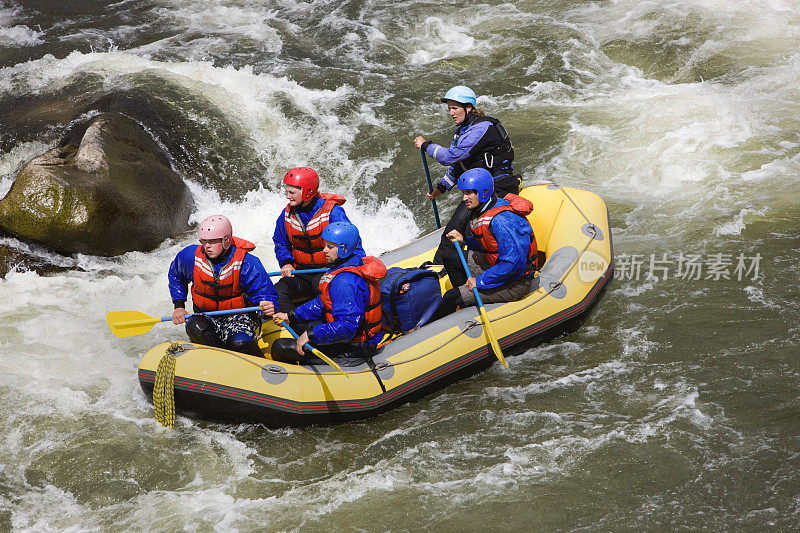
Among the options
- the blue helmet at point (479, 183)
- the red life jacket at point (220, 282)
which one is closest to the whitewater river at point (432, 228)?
the red life jacket at point (220, 282)

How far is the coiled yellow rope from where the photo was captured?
4.59 meters

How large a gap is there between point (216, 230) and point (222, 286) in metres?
0.42

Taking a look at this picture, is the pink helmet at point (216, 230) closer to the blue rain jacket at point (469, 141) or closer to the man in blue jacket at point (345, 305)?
the man in blue jacket at point (345, 305)

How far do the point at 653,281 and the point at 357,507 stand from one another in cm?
335

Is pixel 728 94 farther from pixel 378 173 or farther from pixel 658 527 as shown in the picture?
pixel 658 527

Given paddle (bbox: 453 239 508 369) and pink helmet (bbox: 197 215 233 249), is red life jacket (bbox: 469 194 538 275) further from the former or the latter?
pink helmet (bbox: 197 215 233 249)

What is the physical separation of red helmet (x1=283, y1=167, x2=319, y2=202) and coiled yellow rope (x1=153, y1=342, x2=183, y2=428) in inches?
53.8

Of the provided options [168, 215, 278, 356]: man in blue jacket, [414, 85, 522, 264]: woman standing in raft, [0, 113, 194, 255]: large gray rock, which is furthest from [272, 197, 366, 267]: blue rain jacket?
[0, 113, 194, 255]: large gray rock

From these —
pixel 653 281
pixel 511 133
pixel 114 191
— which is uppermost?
pixel 114 191

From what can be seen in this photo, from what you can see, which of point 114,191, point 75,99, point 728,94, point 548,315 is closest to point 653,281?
point 548,315

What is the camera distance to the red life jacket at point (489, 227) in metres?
5.04

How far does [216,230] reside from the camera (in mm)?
4469

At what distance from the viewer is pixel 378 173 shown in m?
8.33

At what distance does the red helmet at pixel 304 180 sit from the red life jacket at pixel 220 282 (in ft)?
1.92
